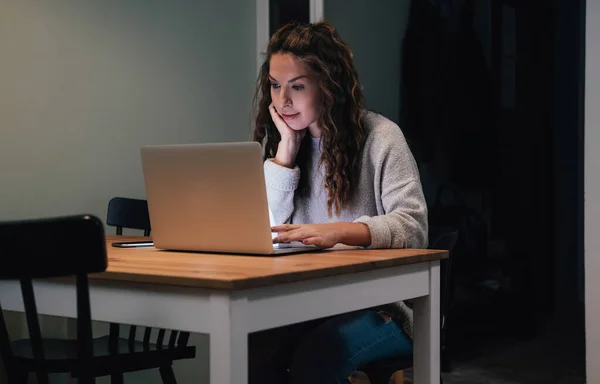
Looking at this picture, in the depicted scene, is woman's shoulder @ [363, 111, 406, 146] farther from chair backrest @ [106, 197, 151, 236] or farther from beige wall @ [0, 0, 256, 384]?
beige wall @ [0, 0, 256, 384]

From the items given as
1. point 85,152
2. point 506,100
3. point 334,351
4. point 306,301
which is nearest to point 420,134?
point 506,100

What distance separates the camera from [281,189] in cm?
201

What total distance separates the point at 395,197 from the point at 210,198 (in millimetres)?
472

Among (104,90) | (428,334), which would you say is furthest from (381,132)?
(104,90)

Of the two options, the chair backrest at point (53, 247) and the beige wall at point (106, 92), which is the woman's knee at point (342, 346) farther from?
the beige wall at point (106, 92)

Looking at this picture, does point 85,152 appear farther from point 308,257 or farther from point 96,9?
point 308,257

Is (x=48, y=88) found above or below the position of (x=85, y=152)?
above

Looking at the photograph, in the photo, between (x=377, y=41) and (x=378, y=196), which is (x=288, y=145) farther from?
(x=377, y=41)

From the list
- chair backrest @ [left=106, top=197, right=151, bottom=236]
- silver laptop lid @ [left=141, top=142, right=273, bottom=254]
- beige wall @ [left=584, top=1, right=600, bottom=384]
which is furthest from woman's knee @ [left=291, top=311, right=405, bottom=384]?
beige wall @ [left=584, top=1, right=600, bottom=384]

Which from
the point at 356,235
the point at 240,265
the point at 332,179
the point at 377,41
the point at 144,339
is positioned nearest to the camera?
the point at 240,265

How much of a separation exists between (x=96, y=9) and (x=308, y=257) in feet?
5.82

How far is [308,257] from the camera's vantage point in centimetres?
153

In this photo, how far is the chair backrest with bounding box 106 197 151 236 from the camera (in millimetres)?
2660

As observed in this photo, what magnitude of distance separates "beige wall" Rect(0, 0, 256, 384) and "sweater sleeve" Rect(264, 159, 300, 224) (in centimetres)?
104
